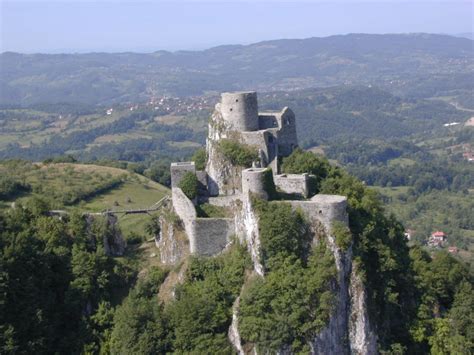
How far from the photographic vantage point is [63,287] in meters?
42.8

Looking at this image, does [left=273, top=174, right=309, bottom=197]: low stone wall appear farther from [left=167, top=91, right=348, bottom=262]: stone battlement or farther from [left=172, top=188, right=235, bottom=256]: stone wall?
[left=172, top=188, right=235, bottom=256]: stone wall

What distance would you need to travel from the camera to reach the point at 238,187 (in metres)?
46.2

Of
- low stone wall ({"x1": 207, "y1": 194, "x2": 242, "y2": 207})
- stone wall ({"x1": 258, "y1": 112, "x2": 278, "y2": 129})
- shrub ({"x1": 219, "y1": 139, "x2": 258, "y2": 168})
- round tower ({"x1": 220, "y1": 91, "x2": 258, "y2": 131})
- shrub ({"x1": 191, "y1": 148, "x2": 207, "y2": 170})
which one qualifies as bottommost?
low stone wall ({"x1": 207, "y1": 194, "x2": 242, "y2": 207})

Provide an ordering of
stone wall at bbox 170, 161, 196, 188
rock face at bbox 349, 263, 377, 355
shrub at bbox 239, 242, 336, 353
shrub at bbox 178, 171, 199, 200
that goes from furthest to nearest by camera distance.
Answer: stone wall at bbox 170, 161, 196, 188 < shrub at bbox 178, 171, 199, 200 < rock face at bbox 349, 263, 377, 355 < shrub at bbox 239, 242, 336, 353

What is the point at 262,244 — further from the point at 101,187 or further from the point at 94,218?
the point at 101,187

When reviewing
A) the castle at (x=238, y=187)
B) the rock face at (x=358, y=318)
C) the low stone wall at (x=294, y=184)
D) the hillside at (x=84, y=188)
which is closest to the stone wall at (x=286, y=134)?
the castle at (x=238, y=187)

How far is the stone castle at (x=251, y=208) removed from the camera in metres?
39.3

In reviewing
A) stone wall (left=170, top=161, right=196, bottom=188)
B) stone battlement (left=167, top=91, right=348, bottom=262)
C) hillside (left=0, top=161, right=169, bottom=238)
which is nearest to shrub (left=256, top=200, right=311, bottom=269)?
stone battlement (left=167, top=91, right=348, bottom=262)

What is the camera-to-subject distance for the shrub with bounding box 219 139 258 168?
151 feet

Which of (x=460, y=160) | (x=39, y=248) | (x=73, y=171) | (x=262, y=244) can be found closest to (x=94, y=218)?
(x=39, y=248)

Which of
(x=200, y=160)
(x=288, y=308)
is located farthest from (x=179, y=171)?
(x=288, y=308)

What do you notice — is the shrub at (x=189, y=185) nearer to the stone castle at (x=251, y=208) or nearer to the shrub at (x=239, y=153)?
the stone castle at (x=251, y=208)

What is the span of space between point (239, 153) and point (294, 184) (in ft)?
16.6

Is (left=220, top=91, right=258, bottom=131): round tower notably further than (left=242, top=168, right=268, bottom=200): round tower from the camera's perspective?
Yes
